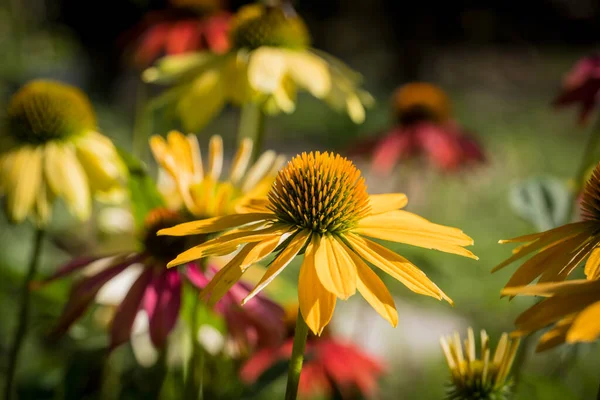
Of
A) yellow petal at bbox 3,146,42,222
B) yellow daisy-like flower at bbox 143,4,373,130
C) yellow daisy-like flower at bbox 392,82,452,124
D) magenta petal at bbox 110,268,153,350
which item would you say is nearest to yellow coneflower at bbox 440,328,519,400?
magenta petal at bbox 110,268,153,350

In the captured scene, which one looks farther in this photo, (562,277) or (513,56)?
(513,56)

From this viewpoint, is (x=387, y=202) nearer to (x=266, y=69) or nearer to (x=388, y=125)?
(x=266, y=69)

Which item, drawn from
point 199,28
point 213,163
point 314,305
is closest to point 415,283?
point 314,305

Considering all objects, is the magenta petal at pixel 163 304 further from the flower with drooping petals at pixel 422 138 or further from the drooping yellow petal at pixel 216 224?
the flower with drooping petals at pixel 422 138

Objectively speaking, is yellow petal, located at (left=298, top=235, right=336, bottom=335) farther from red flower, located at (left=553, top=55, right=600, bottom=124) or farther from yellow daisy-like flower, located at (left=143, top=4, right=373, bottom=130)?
red flower, located at (left=553, top=55, right=600, bottom=124)

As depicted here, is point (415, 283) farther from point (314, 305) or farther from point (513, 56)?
point (513, 56)

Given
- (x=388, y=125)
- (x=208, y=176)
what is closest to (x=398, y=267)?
(x=208, y=176)

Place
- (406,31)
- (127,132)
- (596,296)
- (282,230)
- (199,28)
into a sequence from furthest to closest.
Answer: (406,31) → (127,132) → (199,28) → (282,230) → (596,296)
